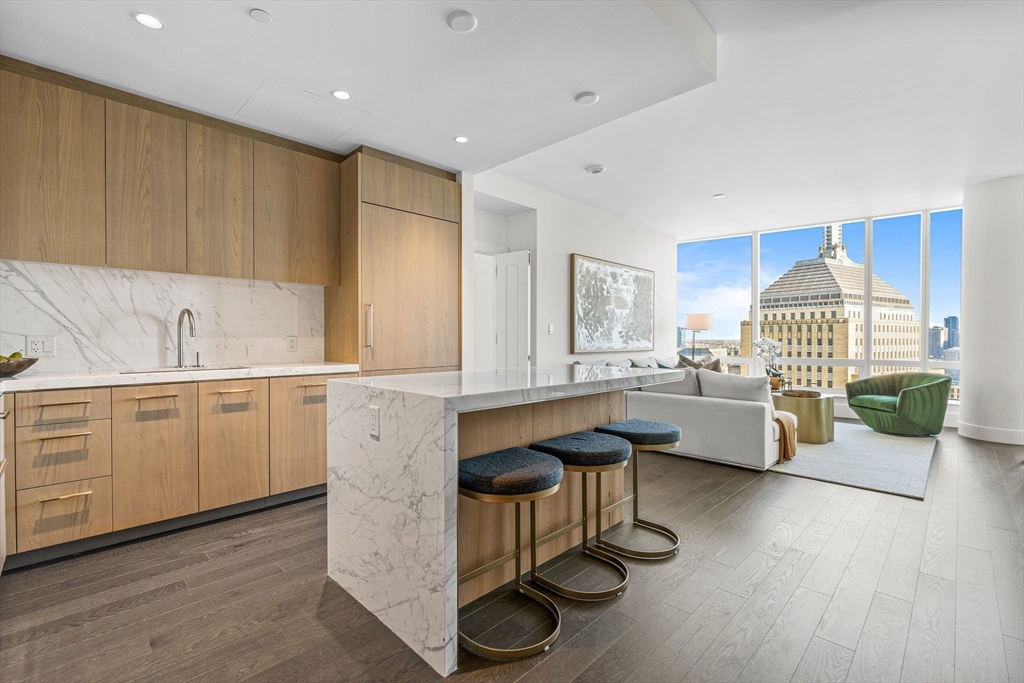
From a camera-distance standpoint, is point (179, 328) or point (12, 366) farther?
point (179, 328)

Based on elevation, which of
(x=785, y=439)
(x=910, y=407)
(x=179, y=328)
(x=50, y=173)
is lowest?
(x=785, y=439)

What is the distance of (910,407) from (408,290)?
17.6ft

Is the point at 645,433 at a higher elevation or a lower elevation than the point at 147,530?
higher

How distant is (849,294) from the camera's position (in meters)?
6.68

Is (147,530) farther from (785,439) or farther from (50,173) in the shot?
(785,439)

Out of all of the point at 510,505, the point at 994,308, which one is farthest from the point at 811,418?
the point at 510,505

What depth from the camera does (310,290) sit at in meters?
3.71

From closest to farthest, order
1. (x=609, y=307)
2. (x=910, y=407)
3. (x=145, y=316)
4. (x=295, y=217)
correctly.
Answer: (x=145, y=316) < (x=295, y=217) < (x=910, y=407) < (x=609, y=307)

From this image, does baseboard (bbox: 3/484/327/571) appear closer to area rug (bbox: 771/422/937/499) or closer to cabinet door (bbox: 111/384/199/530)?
cabinet door (bbox: 111/384/199/530)

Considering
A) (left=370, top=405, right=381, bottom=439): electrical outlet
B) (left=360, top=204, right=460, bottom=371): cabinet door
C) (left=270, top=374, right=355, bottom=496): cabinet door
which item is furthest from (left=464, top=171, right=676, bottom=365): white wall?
(left=370, top=405, right=381, bottom=439): electrical outlet

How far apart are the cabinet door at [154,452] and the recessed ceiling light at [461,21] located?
2320 millimetres

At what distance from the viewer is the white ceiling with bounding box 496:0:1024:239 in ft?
8.13

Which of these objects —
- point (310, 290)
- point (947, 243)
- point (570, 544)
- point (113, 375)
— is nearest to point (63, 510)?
point (113, 375)

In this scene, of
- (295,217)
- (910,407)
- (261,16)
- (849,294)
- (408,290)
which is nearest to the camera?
(261,16)
